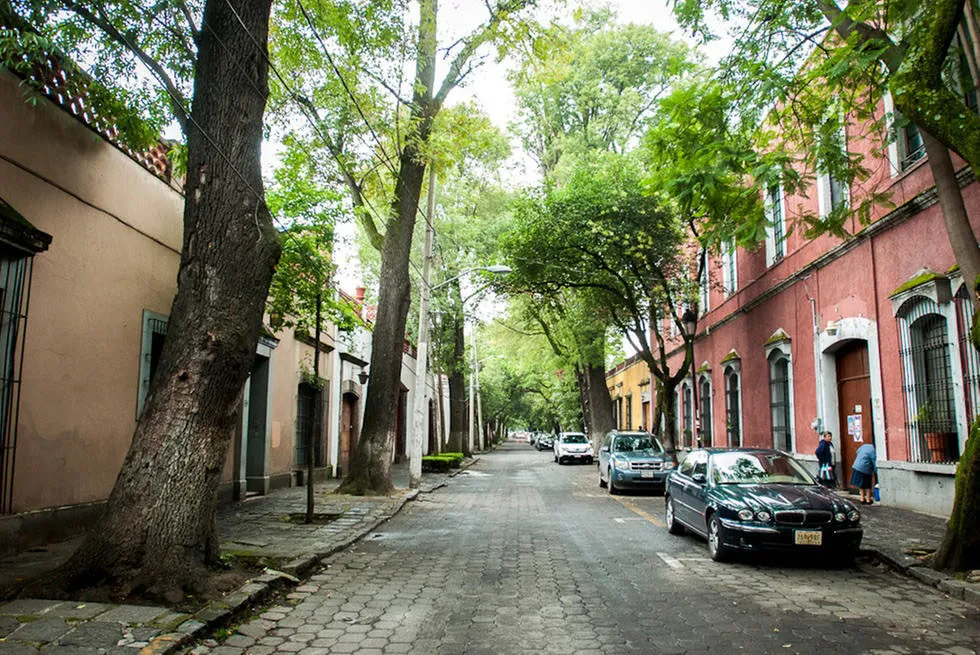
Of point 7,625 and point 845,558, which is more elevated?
point 7,625

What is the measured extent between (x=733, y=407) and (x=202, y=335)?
733 inches

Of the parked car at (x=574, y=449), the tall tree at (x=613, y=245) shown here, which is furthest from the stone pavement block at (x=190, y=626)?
the parked car at (x=574, y=449)

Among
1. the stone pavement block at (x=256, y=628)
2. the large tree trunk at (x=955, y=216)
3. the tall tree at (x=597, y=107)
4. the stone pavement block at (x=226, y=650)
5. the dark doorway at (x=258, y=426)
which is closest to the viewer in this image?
the stone pavement block at (x=226, y=650)

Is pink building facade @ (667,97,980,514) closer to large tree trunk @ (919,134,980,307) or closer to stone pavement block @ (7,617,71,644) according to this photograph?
large tree trunk @ (919,134,980,307)

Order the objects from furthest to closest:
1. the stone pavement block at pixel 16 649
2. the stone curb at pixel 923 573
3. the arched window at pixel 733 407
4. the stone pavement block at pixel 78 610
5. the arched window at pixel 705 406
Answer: the arched window at pixel 705 406, the arched window at pixel 733 407, the stone curb at pixel 923 573, the stone pavement block at pixel 78 610, the stone pavement block at pixel 16 649

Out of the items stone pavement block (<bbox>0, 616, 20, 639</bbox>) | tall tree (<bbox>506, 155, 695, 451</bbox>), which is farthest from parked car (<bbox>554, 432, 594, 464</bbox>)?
stone pavement block (<bbox>0, 616, 20, 639</bbox>)

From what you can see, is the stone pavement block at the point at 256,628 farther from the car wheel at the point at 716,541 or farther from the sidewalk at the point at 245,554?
the car wheel at the point at 716,541

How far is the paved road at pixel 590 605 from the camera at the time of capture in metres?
5.00

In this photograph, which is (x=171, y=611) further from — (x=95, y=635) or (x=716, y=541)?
(x=716, y=541)

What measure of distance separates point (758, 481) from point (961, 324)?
14.8 feet

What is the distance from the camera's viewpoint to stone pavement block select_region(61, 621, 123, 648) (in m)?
4.50

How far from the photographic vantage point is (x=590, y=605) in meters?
6.04

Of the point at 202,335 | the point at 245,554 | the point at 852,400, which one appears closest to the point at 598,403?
the point at 852,400

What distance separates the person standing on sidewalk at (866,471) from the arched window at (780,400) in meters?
4.37
